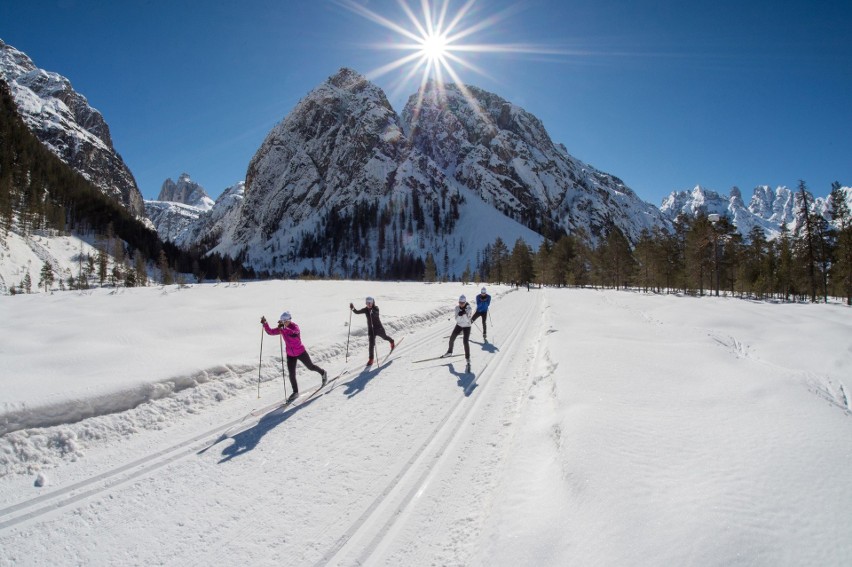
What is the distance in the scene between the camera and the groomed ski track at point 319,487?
13.2 ft

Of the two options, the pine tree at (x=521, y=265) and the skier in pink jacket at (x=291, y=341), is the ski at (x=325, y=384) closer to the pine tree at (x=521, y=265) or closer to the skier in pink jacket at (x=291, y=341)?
the skier in pink jacket at (x=291, y=341)

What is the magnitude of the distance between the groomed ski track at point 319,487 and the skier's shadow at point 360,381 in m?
0.59

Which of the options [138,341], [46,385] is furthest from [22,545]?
Result: [138,341]

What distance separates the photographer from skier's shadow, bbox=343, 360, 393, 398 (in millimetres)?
9087

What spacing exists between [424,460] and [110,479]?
4.66 metres

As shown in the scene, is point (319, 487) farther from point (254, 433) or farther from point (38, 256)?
point (38, 256)

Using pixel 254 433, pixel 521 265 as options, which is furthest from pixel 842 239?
Answer: pixel 254 433

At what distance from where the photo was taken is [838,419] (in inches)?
201

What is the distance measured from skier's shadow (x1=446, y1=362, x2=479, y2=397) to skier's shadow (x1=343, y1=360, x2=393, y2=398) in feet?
7.32

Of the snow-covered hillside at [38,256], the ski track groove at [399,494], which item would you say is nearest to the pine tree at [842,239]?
the ski track groove at [399,494]

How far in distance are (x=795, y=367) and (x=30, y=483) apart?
55.6 ft

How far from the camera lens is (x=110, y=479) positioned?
17.6ft

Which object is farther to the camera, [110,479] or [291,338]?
[291,338]

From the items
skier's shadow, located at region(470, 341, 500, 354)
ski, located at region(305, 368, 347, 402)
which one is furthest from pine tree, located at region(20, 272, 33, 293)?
skier's shadow, located at region(470, 341, 500, 354)
